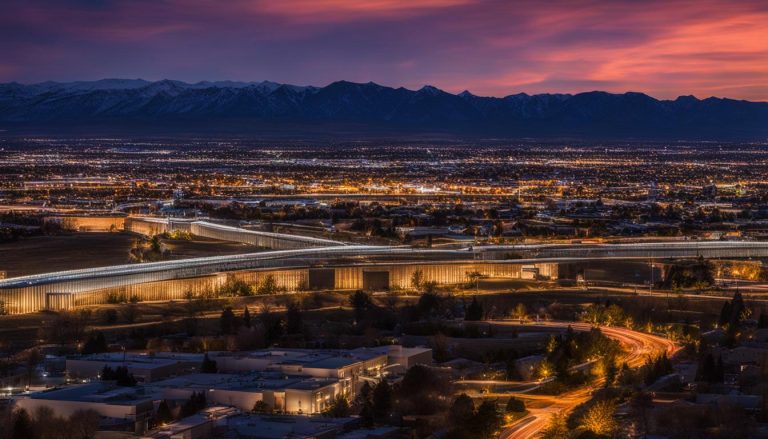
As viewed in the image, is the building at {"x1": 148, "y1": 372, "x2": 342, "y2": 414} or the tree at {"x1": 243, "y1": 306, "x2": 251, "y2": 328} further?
the tree at {"x1": 243, "y1": 306, "x2": 251, "y2": 328}

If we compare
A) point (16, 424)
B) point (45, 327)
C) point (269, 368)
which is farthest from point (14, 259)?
point (16, 424)

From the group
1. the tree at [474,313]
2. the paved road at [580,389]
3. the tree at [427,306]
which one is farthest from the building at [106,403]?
the tree at [474,313]


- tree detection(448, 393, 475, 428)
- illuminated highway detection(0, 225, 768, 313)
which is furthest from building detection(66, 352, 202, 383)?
illuminated highway detection(0, 225, 768, 313)

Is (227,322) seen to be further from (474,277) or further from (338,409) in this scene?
(474,277)

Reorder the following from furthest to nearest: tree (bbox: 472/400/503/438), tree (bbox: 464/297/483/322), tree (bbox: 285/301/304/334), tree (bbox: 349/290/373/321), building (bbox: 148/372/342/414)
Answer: tree (bbox: 349/290/373/321) → tree (bbox: 464/297/483/322) → tree (bbox: 285/301/304/334) → building (bbox: 148/372/342/414) → tree (bbox: 472/400/503/438)

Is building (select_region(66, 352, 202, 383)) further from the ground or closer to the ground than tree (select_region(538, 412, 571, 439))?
further from the ground

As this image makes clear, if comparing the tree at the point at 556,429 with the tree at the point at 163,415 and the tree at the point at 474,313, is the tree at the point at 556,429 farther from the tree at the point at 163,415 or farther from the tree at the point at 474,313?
the tree at the point at 474,313

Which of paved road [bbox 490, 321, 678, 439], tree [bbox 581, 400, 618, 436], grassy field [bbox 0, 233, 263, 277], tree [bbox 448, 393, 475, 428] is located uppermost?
grassy field [bbox 0, 233, 263, 277]

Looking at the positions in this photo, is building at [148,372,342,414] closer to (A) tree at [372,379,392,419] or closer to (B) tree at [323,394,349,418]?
(B) tree at [323,394,349,418]
